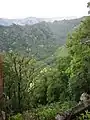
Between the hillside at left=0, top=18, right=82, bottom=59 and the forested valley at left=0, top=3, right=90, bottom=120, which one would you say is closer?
the forested valley at left=0, top=3, right=90, bottom=120

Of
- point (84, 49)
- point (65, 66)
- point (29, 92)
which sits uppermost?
point (84, 49)

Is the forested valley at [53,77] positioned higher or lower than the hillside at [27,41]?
higher

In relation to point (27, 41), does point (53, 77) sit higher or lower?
higher

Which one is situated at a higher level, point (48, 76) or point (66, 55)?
point (66, 55)

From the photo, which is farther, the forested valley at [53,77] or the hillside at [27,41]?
the hillside at [27,41]

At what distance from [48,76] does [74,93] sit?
46.0 feet

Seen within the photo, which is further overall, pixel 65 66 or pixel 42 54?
pixel 42 54

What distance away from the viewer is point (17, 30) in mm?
182375

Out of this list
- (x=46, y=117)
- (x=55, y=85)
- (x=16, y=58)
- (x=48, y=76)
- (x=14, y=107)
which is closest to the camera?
(x=46, y=117)

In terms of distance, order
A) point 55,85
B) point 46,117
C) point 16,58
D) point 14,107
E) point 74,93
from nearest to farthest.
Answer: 1. point 46,117
2. point 74,93
3. point 14,107
4. point 16,58
5. point 55,85

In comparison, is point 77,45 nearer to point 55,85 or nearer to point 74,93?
point 55,85

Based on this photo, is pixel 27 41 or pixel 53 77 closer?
pixel 53 77

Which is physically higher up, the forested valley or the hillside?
the forested valley

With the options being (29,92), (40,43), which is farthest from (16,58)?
(40,43)
